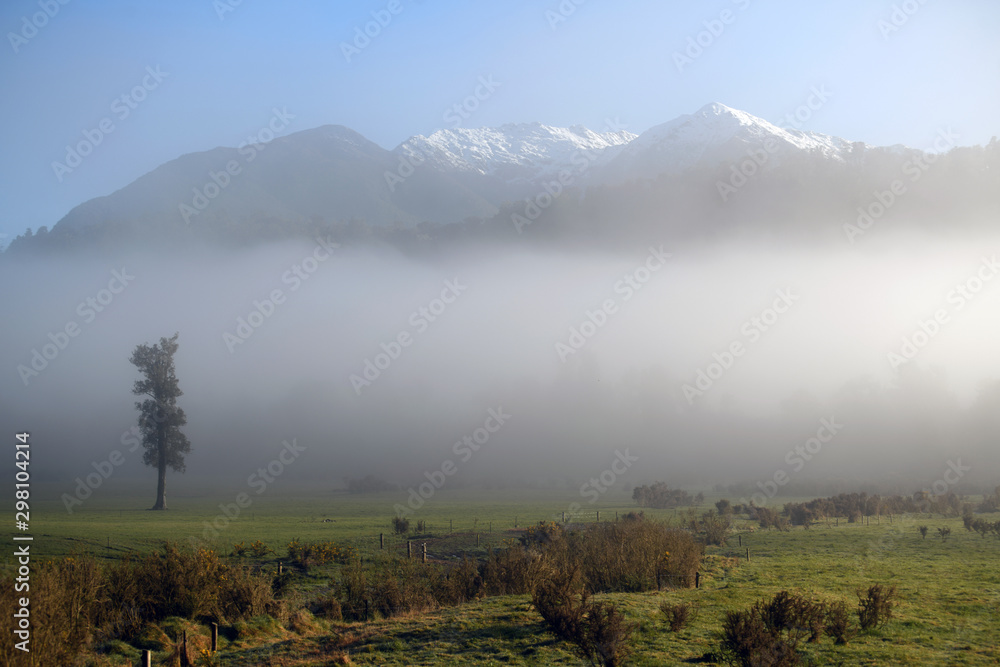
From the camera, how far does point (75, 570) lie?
734 inches

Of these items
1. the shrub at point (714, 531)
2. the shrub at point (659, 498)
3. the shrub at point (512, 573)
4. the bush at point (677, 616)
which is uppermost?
the bush at point (677, 616)

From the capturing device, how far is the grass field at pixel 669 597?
1753 centimetres

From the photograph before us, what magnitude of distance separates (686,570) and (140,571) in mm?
22112

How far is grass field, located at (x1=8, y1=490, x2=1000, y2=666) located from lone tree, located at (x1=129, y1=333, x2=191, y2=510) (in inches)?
698

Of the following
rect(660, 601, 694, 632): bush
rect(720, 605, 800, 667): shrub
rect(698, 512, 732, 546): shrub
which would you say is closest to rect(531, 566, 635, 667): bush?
rect(660, 601, 694, 632): bush

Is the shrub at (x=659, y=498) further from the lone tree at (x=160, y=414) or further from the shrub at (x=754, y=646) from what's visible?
the shrub at (x=754, y=646)

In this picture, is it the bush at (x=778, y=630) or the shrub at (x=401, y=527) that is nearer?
the bush at (x=778, y=630)

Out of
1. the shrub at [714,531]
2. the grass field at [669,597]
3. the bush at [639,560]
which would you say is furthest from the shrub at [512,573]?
the shrub at [714,531]

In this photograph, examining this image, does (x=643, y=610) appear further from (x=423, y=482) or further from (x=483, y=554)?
(x=423, y=482)

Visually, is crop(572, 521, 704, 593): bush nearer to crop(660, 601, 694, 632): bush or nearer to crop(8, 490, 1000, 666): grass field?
crop(8, 490, 1000, 666): grass field

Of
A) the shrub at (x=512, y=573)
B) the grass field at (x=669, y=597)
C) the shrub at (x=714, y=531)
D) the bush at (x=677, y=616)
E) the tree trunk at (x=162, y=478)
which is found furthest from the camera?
the tree trunk at (x=162, y=478)

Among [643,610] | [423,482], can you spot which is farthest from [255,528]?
[423,482]

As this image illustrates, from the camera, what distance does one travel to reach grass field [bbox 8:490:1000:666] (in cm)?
1753

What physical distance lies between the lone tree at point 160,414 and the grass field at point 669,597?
17.7m
